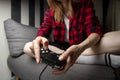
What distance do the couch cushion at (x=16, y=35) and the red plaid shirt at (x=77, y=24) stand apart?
20 centimetres

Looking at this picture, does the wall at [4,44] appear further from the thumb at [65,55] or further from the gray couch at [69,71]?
the thumb at [65,55]

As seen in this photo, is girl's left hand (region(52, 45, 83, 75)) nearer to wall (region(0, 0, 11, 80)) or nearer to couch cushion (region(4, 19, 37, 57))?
couch cushion (region(4, 19, 37, 57))

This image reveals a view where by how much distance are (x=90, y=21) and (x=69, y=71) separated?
33 cm

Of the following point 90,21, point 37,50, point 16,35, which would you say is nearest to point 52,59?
point 37,50

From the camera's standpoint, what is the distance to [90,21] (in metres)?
1.13

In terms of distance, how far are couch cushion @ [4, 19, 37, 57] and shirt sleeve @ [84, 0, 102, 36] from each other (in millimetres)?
458

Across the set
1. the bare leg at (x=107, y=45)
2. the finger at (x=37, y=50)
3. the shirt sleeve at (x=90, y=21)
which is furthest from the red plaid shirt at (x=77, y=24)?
the finger at (x=37, y=50)

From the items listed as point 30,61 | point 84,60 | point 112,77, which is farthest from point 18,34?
point 112,77

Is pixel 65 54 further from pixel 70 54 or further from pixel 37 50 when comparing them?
pixel 37 50

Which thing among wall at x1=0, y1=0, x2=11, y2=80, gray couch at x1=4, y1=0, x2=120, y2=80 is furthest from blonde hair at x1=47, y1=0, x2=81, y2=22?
wall at x1=0, y1=0, x2=11, y2=80

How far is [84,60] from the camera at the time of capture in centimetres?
99

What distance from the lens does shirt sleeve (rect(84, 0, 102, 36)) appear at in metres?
1.05

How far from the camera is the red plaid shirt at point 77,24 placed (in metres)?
1.17

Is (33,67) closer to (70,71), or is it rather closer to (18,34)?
(70,71)
